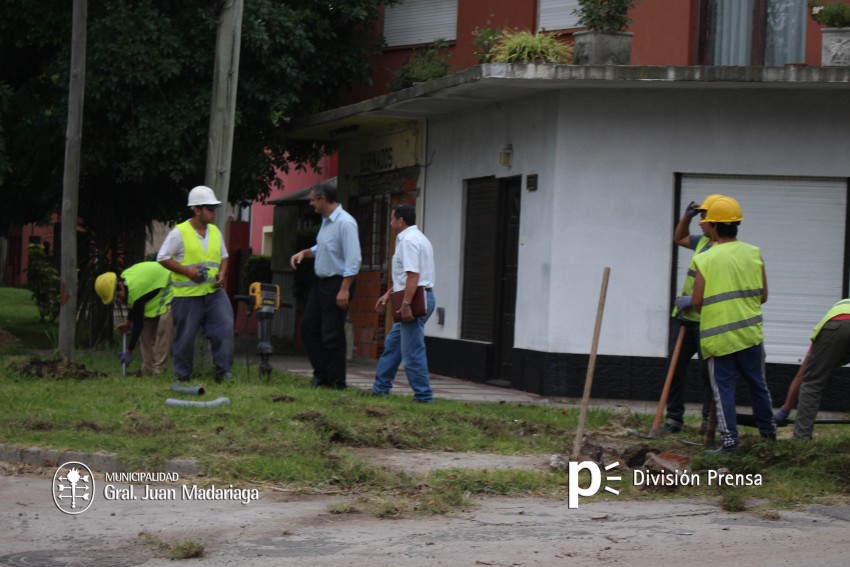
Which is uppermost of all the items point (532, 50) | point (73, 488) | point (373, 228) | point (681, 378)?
point (532, 50)

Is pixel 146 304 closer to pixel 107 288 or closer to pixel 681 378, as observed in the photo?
pixel 107 288

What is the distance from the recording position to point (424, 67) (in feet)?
59.3

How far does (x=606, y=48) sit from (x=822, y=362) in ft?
19.9

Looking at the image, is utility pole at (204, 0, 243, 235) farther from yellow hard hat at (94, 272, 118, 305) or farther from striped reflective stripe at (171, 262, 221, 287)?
yellow hard hat at (94, 272, 118, 305)

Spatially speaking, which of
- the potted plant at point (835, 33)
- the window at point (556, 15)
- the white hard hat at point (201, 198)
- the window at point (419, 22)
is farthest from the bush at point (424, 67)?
the white hard hat at point (201, 198)

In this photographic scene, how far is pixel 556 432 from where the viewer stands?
1059cm

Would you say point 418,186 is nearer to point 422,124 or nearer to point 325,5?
point 422,124

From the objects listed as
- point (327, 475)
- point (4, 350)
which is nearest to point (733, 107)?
point (327, 475)

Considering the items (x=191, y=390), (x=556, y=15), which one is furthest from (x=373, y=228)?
(x=191, y=390)

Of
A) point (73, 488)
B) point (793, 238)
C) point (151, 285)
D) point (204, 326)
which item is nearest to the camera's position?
point (73, 488)

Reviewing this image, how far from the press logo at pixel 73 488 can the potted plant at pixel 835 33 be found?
31.8 ft

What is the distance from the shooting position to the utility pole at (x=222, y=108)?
14.2 meters

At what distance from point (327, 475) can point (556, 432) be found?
280cm

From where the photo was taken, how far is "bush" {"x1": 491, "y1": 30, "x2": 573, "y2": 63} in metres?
15.1
